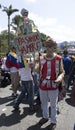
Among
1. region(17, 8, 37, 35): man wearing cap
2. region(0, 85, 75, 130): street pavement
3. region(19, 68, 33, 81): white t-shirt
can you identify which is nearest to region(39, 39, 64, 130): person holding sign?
region(0, 85, 75, 130): street pavement

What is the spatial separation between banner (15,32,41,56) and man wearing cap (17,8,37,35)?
14 cm

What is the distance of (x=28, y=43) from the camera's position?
28.5ft

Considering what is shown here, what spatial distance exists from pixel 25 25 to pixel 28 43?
0.43 m

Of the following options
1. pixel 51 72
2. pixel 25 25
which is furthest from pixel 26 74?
pixel 51 72

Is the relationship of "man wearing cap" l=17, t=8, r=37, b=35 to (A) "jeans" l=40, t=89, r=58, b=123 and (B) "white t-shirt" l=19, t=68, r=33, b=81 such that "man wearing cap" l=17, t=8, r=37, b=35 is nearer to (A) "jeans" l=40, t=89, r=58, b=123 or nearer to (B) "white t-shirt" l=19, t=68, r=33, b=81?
(B) "white t-shirt" l=19, t=68, r=33, b=81

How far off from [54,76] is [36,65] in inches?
24.0

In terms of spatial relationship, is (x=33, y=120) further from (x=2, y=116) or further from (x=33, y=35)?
(x=33, y=35)

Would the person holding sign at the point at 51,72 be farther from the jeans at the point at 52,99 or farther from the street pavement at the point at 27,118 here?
the street pavement at the point at 27,118

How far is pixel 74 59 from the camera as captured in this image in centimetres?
1427

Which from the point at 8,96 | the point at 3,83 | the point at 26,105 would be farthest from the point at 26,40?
the point at 3,83

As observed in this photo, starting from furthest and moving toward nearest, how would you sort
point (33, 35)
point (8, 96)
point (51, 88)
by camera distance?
point (8, 96)
point (33, 35)
point (51, 88)

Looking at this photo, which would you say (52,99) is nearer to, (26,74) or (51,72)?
(51,72)

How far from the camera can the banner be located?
857cm

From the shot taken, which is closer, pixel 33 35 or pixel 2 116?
pixel 33 35
